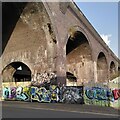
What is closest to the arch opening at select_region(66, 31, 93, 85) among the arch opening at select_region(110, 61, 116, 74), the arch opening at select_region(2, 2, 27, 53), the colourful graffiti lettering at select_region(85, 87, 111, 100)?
the arch opening at select_region(2, 2, 27, 53)

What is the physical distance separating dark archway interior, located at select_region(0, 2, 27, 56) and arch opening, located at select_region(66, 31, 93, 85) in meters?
7.19

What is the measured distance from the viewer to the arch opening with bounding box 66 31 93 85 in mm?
33250

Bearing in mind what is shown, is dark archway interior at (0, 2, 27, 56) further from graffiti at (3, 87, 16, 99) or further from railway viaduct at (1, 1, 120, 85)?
graffiti at (3, 87, 16, 99)

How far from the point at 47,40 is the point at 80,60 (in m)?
9.62

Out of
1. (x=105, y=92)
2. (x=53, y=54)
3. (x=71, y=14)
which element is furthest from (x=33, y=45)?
(x=105, y=92)

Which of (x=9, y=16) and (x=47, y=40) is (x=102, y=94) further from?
(x=9, y=16)

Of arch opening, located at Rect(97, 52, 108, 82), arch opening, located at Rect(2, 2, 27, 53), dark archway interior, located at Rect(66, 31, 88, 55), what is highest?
arch opening, located at Rect(2, 2, 27, 53)

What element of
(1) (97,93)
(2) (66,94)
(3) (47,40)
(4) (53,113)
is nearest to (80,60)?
(3) (47,40)

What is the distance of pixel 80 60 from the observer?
3400 centimetres

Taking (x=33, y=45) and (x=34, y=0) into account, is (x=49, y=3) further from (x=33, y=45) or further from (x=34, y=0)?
(x=33, y=45)

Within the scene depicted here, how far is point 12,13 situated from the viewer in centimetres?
2708

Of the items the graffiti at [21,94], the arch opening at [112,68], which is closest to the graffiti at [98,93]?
the graffiti at [21,94]

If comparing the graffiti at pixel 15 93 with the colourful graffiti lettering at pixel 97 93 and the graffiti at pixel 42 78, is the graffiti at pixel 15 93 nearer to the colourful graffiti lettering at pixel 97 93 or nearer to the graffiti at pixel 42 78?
the graffiti at pixel 42 78

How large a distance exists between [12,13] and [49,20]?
4296 millimetres
